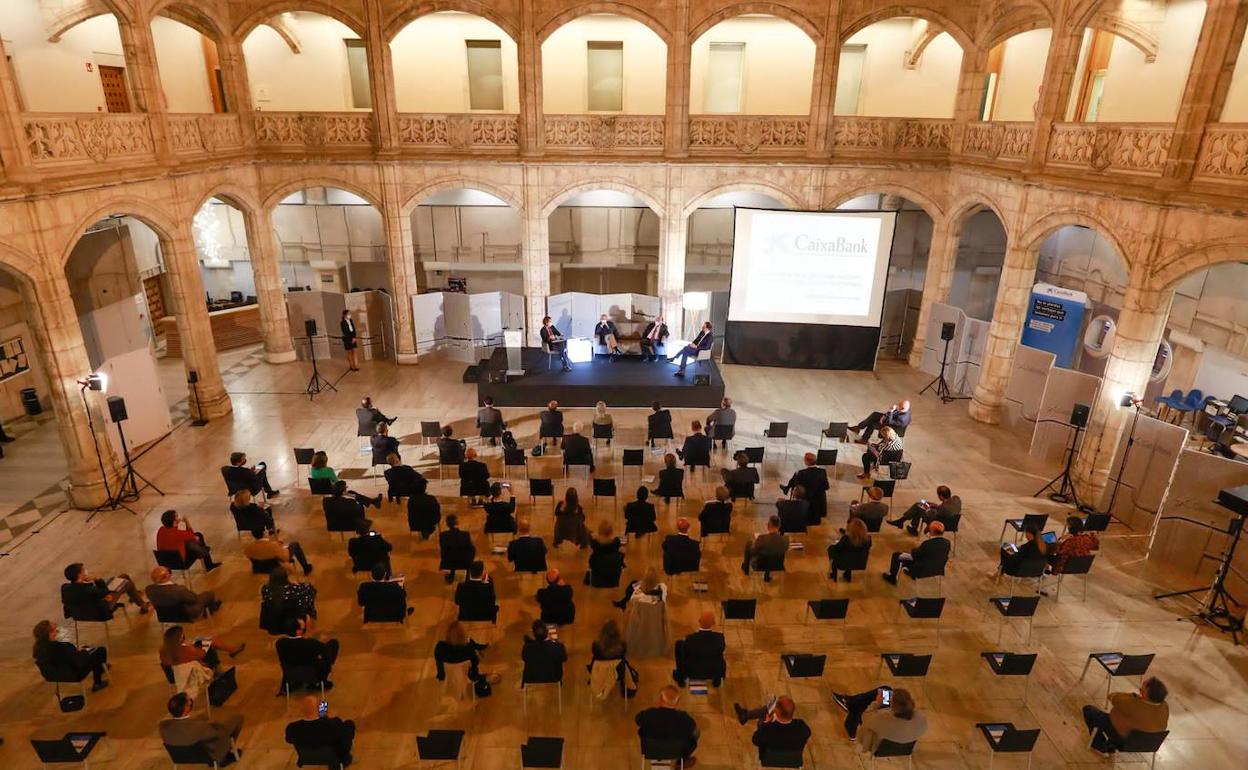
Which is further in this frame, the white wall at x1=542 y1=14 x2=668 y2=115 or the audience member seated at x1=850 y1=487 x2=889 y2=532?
the white wall at x1=542 y1=14 x2=668 y2=115

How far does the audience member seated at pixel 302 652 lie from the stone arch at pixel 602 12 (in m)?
14.9

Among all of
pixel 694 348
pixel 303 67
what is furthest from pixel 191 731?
pixel 303 67

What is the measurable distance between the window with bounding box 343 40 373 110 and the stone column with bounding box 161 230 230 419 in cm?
794

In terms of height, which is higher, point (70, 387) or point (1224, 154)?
point (1224, 154)

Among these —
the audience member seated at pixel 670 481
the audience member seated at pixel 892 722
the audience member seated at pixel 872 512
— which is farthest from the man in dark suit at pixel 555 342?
the audience member seated at pixel 892 722

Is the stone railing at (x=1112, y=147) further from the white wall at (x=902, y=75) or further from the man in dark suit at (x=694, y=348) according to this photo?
the man in dark suit at (x=694, y=348)

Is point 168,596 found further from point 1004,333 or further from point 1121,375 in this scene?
point 1004,333

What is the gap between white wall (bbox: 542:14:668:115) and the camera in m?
21.1

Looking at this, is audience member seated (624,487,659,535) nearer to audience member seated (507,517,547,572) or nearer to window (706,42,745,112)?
audience member seated (507,517,547,572)

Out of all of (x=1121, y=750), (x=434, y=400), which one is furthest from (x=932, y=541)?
(x=434, y=400)

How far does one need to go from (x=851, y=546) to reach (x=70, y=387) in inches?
523

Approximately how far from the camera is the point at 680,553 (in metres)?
10.3

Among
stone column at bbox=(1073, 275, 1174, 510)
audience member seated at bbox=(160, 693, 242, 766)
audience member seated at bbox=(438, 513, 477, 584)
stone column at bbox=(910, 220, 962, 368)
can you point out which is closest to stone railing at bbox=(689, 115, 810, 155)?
stone column at bbox=(910, 220, 962, 368)

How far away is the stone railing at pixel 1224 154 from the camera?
10.8 meters
